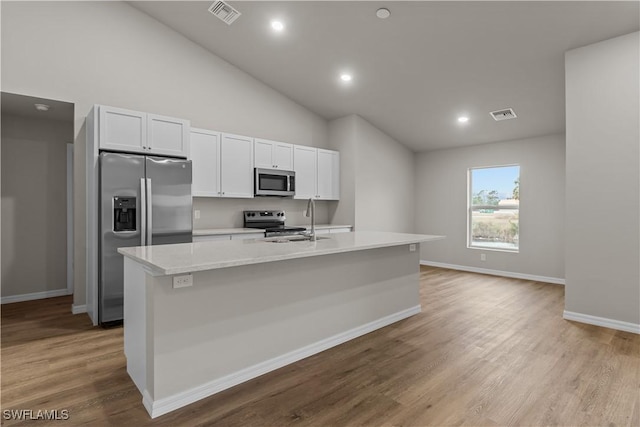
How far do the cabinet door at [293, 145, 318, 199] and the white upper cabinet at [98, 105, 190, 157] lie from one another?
181cm

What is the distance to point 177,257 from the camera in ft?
6.42

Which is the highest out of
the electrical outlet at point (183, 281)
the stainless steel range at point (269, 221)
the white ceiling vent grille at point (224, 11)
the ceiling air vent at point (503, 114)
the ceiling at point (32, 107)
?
the white ceiling vent grille at point (224, 11)

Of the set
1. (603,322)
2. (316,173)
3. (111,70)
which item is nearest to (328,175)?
(316,173)

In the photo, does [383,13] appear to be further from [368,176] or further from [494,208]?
[494,208]

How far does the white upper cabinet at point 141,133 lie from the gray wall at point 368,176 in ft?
8.93

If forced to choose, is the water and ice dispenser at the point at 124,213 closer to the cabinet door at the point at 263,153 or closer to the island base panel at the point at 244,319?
the island base panel at the point at 244,319

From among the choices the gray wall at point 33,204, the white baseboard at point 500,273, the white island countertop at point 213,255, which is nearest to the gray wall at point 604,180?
the white baseboard at point 500,273

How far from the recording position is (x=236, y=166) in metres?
4.57

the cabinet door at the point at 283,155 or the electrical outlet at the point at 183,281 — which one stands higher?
the cabinet door at the point at 283,155

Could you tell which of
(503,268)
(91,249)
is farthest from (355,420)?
(503,268)

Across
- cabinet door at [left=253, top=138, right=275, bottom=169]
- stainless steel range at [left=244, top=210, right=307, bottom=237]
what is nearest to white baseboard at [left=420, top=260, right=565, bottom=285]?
stainless steel range at [left=244, top=210, right=307, bottom=237]

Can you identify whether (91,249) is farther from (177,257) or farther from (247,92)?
(247,92)

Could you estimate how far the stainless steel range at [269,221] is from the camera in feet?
15.5

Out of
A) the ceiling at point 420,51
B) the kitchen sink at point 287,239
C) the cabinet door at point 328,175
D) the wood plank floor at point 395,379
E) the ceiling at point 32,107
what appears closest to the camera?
the wood plank floor at point 395,379
